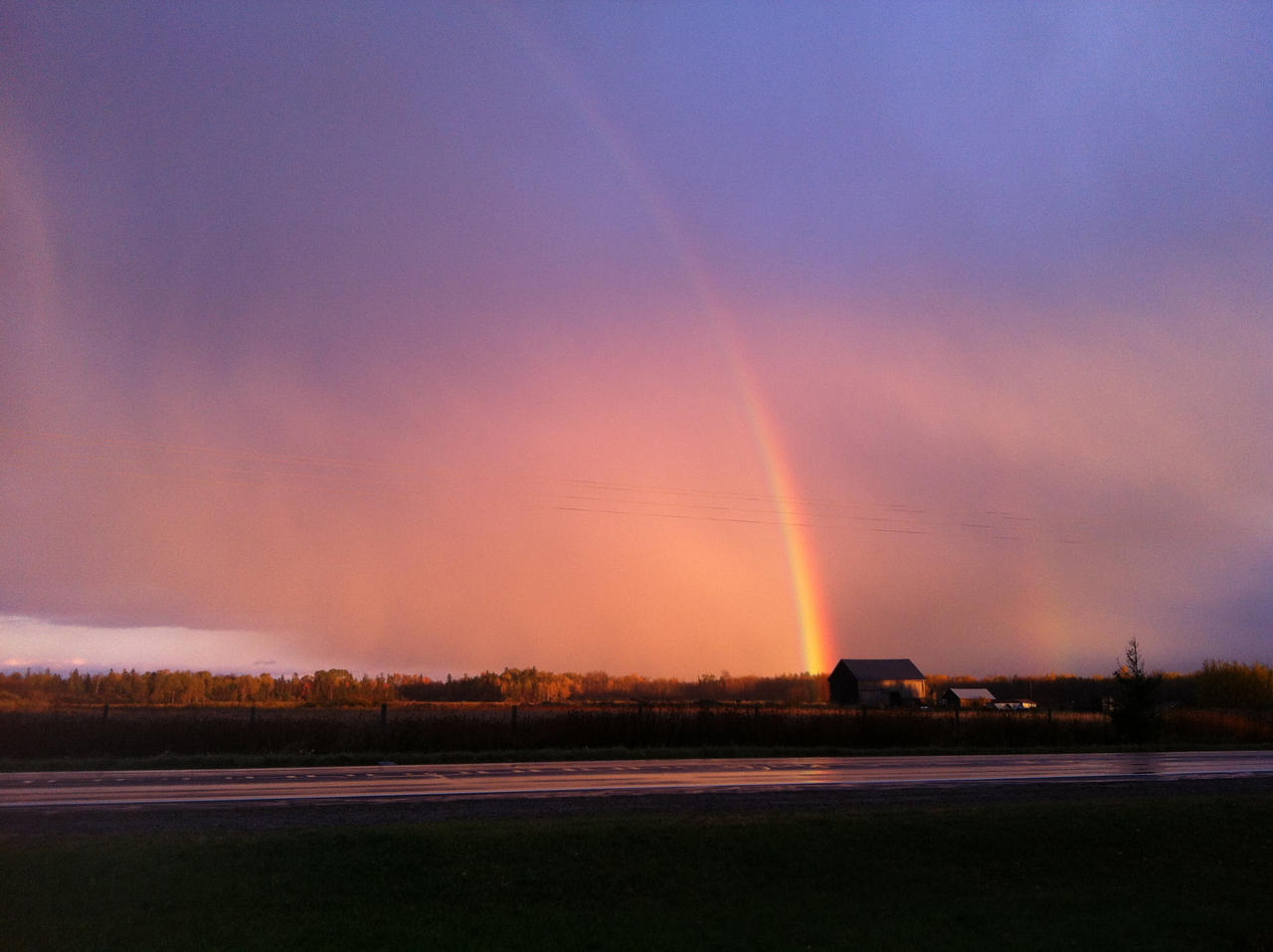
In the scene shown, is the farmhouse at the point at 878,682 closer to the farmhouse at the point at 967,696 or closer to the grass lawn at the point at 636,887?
the farmhouse at the point at 967,696

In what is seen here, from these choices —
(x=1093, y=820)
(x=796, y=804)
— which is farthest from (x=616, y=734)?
(x=1093, y=820)

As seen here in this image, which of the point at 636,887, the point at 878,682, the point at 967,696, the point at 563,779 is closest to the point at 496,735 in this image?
the point at 563,779

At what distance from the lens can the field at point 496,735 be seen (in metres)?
32.6

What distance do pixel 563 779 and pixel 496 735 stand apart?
12862 mm

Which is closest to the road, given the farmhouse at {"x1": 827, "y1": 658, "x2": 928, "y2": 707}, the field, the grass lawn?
the field

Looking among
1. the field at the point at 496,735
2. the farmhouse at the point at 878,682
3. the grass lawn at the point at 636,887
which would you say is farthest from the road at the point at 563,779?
the farmhouse at the point at 878,682

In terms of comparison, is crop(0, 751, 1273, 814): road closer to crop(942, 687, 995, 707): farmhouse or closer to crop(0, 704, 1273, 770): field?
crop(0, 704, 1273, 770): field

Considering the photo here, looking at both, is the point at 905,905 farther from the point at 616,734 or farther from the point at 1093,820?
the point at 616,734

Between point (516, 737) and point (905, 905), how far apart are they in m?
25.1

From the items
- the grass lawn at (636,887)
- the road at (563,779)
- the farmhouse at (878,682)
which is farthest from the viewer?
the farmhouse at (878,682)

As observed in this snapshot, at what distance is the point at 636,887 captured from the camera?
41.9 ft

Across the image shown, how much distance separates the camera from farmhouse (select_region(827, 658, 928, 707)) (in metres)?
108

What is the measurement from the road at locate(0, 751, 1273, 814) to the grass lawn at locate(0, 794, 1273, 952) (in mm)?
5013

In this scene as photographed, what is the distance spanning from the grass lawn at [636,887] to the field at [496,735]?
17829mm
